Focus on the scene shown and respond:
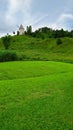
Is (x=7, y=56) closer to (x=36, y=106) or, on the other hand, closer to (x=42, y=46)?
(x=36, y=106)

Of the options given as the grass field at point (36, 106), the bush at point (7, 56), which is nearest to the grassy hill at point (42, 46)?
the bush at point (7, 56)

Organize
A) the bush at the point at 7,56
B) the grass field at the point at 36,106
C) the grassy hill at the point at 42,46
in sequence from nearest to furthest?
the grass field at the point at 36,106 → the bush at the point at 7,56 → the grassy hill at the point at 42,46

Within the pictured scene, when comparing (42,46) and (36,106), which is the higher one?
(36,106)

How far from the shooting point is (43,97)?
18.4 m

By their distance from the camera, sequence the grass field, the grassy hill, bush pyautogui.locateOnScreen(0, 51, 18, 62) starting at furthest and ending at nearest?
the grassy hill → bush pyautogui.locateOnScreen(0, 51, 18, 62) → the grass field

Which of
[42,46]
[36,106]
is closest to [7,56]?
[36,106]

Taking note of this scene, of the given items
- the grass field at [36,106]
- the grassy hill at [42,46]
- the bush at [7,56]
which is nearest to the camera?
the grass field at [36,106]

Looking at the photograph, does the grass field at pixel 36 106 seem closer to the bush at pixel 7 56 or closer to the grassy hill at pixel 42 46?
the bush at pixel 7 56

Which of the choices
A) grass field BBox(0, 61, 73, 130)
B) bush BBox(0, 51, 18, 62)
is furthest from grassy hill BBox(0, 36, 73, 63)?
grass field BBox(0, 61, 73, 130)

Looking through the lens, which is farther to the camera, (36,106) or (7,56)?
(7,56)

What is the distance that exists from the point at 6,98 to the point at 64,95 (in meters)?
3.59

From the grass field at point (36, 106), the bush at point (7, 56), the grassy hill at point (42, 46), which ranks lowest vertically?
the grassy hill at point (42, 46)

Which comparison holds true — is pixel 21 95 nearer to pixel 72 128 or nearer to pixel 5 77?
pixel 72 128

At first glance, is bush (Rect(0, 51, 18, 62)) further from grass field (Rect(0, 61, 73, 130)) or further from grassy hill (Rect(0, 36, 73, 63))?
grassy hill (Rect(0, 36, 73, 63))
